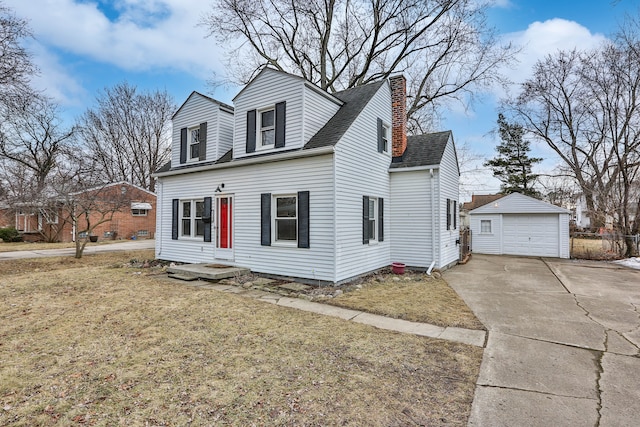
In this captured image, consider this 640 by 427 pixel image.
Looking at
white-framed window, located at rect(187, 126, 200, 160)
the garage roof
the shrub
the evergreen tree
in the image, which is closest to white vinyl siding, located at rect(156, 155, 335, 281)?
white-framed window, located at rect(187, 126, 200, 160)

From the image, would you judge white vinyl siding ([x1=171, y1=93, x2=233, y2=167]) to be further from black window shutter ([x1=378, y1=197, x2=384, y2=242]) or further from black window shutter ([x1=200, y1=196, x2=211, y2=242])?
black window shutter ([x1=378, y1=197, x2=384, y2=242])

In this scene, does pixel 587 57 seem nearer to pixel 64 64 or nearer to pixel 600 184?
pixel 600 184

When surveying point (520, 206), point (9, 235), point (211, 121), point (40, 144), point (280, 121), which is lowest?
point (9, 235)

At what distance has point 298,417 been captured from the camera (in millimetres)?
2707

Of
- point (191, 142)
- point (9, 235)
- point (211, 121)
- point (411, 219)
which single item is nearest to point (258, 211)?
point (211, 121)

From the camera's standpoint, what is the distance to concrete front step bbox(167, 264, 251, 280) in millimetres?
8500

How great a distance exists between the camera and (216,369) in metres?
3.57

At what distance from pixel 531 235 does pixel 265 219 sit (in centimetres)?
1454

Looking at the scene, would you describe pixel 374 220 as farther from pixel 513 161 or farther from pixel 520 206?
pixel 513 161

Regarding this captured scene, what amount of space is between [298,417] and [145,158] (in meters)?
34.7

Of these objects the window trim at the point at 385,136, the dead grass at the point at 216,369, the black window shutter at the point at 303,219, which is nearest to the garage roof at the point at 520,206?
the window trim at the point at 385,136

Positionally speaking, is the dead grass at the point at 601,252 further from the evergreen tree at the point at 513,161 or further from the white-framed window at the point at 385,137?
the evergreen tree at the point at 513,161

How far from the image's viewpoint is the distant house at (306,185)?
817cm

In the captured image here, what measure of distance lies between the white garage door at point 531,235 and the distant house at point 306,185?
632 cm
